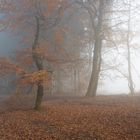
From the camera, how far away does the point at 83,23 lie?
36.8m

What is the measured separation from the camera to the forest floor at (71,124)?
13.4m

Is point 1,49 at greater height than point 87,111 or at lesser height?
greater

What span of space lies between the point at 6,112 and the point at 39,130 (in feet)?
20.7

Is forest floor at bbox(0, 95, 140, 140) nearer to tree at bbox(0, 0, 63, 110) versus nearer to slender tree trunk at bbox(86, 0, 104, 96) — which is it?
tree at bbox(0, 0, 63, 110)

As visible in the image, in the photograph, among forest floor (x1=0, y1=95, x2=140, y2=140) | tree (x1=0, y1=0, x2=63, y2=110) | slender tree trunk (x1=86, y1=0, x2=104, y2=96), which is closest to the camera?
forest floor (x1=0, y1=95, x2=140, y2=140)

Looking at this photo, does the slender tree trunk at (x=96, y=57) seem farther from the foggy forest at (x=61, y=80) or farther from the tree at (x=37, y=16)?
the tree at (x=37, y=16)

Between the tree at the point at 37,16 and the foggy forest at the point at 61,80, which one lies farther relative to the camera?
the tree at the point at 37,16

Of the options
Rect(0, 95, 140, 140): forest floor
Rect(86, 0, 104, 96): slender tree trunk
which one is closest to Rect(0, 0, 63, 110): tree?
Rect(0, 95, 140, 140): forest floor

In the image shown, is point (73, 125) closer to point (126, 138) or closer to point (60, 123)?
point (60, 123)

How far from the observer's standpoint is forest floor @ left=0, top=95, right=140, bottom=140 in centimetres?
1338

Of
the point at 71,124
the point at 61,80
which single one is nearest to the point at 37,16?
the point at 71,124

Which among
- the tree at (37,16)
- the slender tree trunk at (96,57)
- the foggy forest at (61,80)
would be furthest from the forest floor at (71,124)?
the slender tree trunk at (96,57)

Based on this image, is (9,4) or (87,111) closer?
(87,111)

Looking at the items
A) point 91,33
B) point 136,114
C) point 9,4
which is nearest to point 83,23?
point 91,33
